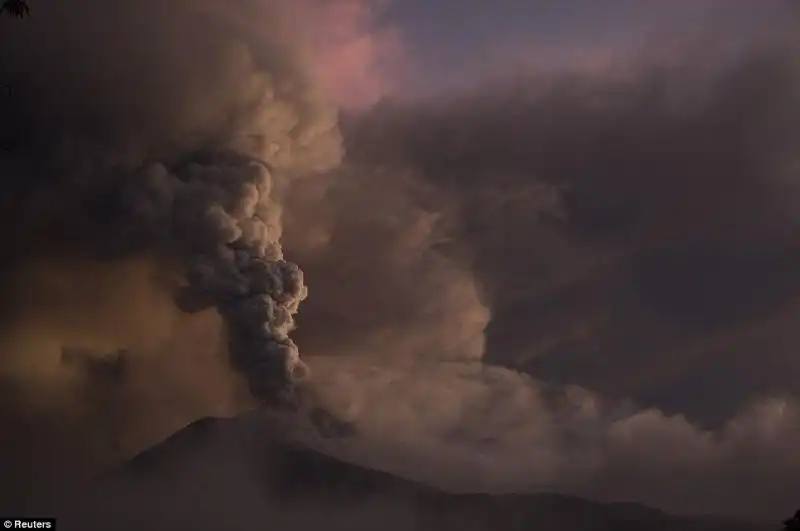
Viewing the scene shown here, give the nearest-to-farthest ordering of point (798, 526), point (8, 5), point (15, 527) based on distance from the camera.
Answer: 1. point (8, 5)
2. point (798, 526)
3. point (15, 527)

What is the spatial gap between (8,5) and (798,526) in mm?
55815

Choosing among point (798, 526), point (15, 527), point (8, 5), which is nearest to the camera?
point (8, 5)

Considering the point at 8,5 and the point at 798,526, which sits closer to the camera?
the point at 8,5

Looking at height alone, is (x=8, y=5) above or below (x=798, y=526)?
above

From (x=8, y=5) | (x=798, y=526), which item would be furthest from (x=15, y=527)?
(x=798, y=526)

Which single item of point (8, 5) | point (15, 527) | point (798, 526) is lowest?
point (798, 526)

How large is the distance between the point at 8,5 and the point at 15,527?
40609 mm

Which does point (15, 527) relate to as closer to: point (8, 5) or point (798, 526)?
point (8, 5)

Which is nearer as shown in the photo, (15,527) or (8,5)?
Result: (8,5)

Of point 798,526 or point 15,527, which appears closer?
point 798,526

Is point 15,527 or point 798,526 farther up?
point 15,527

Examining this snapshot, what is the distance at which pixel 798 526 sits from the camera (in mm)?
55969

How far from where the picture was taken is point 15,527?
202 ft
